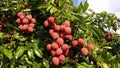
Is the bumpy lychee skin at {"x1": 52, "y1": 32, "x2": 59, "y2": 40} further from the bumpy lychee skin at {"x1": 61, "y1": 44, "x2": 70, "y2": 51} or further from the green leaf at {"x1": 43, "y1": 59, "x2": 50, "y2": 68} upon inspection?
the green leaf at {"x1": 43, "y1": 59, "x2": 50, "y2": 68}

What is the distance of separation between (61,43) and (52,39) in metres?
0.18

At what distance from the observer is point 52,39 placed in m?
2.76

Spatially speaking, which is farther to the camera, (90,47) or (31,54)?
(31,54)

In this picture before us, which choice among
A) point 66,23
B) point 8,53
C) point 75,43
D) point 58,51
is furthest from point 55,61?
point 8,53

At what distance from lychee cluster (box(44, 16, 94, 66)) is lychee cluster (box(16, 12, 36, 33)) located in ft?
0.76

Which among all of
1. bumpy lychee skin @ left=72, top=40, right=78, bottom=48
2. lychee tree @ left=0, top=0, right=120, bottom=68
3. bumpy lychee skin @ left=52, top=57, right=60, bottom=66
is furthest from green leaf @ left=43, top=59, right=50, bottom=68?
bumpy lychee skin @ left=72, top=40, right=78, bottom=48

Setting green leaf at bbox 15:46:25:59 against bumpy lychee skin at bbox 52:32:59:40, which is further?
green leaf at bbox 15:46:25:59

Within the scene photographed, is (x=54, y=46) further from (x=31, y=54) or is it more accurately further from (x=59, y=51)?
(x=31, y=54)

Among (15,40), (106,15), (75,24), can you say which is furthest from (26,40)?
(106,15)

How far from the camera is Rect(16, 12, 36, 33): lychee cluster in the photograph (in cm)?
288

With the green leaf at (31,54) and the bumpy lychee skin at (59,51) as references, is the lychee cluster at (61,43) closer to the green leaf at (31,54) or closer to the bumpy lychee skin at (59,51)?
the bumpy lychee skin at (59,51)

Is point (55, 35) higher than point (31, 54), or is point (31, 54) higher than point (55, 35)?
point (55, 35)

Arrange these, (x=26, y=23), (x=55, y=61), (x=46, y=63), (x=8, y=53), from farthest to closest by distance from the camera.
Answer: (x=26, y=23) → (x=8, y=53) → (x=46, y=63) → (x=55, y=61)

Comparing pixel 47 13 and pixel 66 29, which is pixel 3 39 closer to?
pixel 47 13
